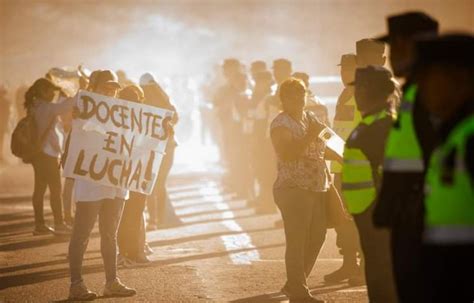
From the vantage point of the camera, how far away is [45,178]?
12.7m

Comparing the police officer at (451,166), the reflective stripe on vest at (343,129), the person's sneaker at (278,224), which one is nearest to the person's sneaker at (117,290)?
the reflective stripe on vest at (343,129)

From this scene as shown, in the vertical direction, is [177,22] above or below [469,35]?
above

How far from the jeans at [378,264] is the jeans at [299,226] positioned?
5.87ft

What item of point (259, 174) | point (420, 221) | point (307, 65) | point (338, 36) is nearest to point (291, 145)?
point (420, 221)

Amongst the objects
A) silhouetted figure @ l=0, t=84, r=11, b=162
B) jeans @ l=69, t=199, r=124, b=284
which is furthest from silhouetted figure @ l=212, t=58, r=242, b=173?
jeans @ l=69, t=199, r=124, b=284

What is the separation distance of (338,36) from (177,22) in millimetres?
10727

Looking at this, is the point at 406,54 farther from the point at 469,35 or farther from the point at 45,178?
the point at 45,178

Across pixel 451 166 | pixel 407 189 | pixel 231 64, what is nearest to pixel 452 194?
pixel 451 166

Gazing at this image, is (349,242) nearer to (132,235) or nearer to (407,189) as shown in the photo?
(132,235)

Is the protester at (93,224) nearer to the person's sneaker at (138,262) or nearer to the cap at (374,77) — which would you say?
the person's sneaker at (138,262)

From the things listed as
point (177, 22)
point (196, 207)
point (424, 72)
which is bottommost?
point (196, 207)

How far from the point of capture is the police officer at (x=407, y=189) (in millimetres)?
4734

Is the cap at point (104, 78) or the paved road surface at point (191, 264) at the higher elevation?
the cap at point (104, 78)

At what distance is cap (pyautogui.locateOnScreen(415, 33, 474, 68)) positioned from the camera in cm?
432
